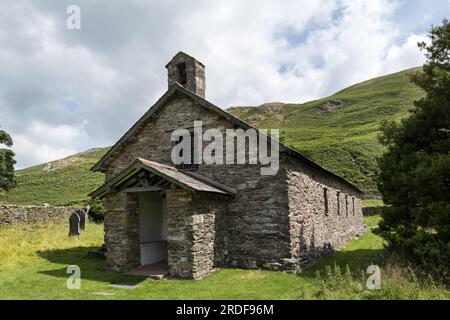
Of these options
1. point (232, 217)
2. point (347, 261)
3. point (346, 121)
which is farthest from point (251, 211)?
point (346, 121)

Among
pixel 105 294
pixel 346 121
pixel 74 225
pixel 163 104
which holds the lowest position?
pixel 105 294

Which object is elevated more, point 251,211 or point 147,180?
point 147,180

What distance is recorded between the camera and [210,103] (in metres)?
14.8

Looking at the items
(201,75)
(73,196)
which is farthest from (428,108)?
(73,196)

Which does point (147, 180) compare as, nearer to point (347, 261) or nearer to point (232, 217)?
point (232, 217)

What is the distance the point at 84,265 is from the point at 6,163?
2070 centimetres

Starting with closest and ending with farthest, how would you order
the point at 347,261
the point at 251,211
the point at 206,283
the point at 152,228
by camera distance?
the point at 206,283, the point at 251,211, the point at 347,261, the point at 152,228

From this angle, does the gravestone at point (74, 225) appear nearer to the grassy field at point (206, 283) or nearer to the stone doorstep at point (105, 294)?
the grassy field at point (206, 283)

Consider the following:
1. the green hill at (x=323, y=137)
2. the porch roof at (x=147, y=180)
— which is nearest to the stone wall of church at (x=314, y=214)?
the porch roof at (x=147, y=180)

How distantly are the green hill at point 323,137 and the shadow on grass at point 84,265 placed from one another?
13.3 m

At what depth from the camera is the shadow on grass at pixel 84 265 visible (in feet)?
38.6

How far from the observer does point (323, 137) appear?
79.5 metres
